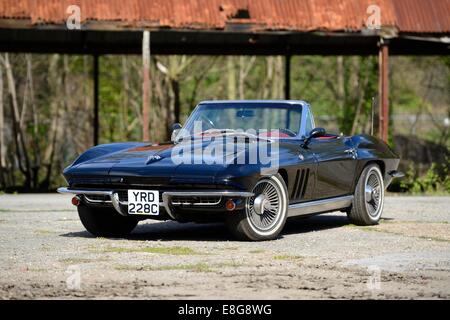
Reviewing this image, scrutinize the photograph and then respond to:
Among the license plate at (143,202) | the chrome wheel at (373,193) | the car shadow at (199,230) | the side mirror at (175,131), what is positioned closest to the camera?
the license plate at (143,202)

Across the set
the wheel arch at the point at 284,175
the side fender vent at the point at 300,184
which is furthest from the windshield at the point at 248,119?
the wheel arch at the point at 284,175

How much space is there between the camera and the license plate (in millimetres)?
9398

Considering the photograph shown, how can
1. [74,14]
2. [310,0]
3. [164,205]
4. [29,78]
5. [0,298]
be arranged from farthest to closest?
[29,78]
[310,0]
[74,14]
[164,205]
[0,298]

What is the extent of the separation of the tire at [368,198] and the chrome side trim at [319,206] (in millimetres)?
124

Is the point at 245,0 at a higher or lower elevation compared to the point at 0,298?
higher

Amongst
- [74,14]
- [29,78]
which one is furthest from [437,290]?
[29,78]

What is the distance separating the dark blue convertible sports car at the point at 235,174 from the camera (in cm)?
932

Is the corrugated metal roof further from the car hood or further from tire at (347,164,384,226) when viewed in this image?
the car hood

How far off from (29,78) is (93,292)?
2625cm

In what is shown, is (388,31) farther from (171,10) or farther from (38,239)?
(38,239)

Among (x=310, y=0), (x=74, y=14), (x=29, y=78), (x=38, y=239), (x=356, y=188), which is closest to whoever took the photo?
(x=38, y=239)

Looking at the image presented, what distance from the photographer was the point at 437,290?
682cm

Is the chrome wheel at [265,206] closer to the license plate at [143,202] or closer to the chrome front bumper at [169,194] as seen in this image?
the chrome front bumper at [169,194]

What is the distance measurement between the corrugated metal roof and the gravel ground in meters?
7.92
